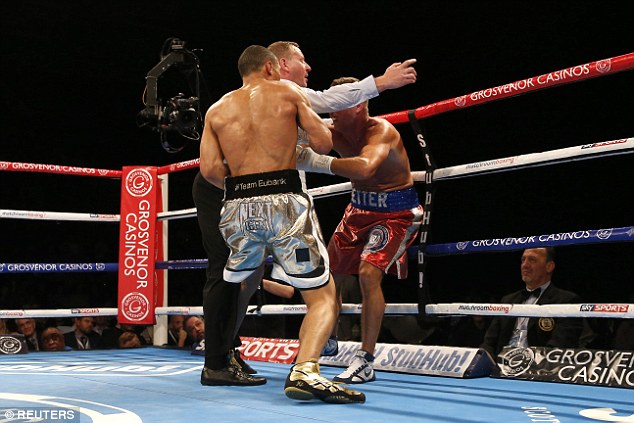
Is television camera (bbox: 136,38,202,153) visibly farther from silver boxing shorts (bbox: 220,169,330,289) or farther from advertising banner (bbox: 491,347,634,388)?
Result: advertising banner (bbox: 491,347,634,388)

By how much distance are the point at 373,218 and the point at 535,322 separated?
107cm

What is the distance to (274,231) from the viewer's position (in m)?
2.15

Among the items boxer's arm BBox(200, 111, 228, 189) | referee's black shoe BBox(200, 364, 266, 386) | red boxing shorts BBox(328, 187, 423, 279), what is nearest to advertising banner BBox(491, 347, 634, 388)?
red boxing shorts BBox(328, 187, 423, 279)

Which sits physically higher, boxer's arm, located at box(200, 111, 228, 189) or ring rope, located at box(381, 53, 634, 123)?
ring rope, located at box(381, 53, 634, 123)

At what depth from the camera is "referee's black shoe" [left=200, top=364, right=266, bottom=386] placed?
2.39 metres

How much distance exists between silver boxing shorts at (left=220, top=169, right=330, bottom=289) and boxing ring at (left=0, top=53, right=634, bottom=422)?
0.38 metres

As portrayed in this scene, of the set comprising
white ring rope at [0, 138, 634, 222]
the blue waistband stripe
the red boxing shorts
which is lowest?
the red boxing shorts

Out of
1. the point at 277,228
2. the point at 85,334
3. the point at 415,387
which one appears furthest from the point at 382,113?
the point at 277,228

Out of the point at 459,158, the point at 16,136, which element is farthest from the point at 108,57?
the point at 459,158

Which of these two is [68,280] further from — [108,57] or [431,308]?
[431,308]

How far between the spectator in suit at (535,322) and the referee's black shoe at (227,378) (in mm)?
1241

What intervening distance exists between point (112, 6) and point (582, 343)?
525cm

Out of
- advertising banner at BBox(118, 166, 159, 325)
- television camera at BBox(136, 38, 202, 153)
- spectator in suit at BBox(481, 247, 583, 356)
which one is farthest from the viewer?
advertising banner at BBox(118, 166, 159, 325)

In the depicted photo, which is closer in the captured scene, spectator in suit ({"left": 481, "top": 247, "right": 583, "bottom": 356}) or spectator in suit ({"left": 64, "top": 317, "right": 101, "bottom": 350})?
spectator in suit ({"left": 481, "top": 247, "right": 583, "bottom": 356})
